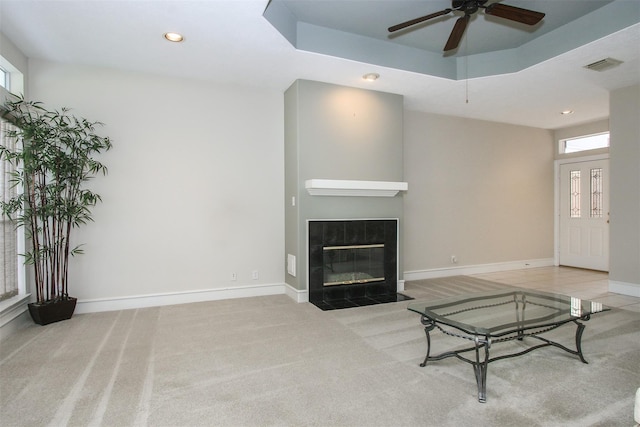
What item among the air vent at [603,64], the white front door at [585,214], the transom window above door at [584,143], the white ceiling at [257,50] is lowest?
the white front door at [585,214]

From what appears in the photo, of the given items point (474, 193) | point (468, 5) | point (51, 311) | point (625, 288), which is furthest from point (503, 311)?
point (51, 311)

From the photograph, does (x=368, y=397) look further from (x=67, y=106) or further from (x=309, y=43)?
(x=67, y=106)

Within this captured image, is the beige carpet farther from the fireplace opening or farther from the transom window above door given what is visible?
the transom window above door

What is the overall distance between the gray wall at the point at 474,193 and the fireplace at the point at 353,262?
39.1 inches

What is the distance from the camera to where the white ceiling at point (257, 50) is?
2.90 m

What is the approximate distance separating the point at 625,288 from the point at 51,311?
7093 millimetres

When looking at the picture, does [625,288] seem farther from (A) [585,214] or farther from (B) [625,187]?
(A) [585,214]

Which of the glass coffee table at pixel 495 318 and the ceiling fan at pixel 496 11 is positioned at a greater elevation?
the ceiling fan at pixel 496 11

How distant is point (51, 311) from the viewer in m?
3.43

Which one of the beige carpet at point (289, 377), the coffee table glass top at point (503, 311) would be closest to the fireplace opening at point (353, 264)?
the beige carpet at point (289, 377)

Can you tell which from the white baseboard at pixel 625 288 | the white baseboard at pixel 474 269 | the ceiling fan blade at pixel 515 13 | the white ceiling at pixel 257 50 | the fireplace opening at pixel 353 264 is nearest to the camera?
the ceiling fan blade at pixel 515 13

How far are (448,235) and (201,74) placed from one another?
4640mm

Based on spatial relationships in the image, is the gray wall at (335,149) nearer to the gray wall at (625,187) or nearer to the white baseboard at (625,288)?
the gray wall at (625,187)

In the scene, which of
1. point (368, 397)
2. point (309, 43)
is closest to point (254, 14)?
point (309, 43)
